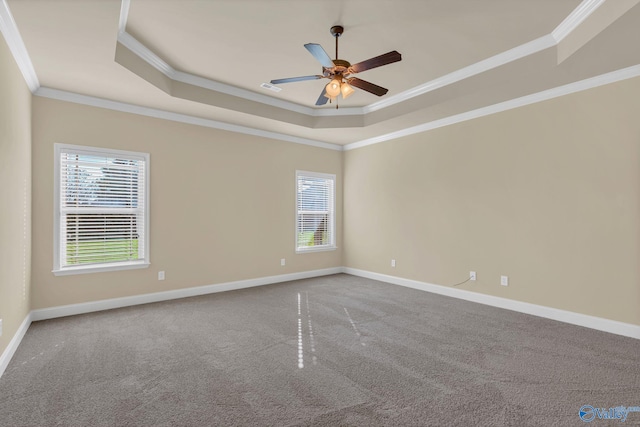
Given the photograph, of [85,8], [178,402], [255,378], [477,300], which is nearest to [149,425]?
[178,402]

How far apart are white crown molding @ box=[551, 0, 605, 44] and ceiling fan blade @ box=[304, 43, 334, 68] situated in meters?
2.03

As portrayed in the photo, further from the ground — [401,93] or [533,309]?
[401,93]

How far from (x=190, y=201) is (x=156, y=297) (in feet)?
4.64

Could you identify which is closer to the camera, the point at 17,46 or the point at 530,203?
the point at 17,46

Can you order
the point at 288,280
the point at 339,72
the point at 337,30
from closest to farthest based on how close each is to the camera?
the point at 339,72, the point at 337,30, the point at 288,280

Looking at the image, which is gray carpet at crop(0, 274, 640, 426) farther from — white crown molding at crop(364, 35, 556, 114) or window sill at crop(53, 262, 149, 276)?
white crown molding at crop(364, 35, 556, 114)

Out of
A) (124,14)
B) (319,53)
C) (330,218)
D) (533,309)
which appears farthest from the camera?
(330,218)

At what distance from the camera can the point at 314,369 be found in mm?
2631

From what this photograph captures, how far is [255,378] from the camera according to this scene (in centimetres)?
248

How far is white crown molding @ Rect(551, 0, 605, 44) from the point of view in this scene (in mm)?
2594

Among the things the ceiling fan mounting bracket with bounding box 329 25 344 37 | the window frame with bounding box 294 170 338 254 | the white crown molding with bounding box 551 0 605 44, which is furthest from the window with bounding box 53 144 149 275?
the white crown molding with bounding box 551 0 605 44

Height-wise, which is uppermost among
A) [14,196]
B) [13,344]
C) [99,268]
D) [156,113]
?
[156,113]

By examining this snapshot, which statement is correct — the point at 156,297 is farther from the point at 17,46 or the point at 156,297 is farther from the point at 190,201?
the point at 17,46

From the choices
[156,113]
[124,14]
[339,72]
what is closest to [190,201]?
[156,113]
